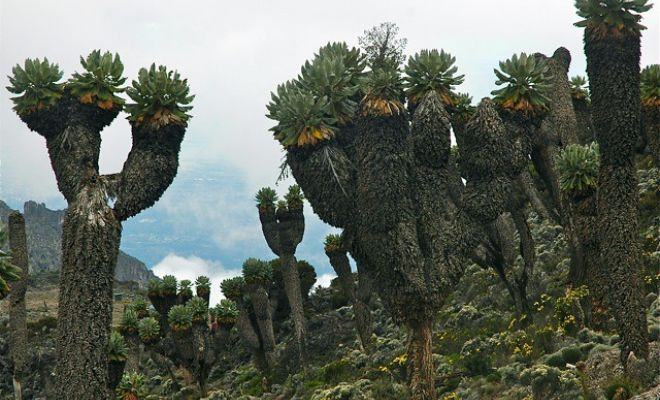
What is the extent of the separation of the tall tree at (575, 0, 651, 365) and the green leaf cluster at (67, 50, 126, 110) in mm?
11399

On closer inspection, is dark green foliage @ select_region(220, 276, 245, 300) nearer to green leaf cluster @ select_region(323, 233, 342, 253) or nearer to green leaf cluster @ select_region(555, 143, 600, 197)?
green leaf cluster @ select_region(323, 233, 342, 253)

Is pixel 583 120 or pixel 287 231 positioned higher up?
pixel 583 120

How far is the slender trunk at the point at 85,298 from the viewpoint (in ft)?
41.3

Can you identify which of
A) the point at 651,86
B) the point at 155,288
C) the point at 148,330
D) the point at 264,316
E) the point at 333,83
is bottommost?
the point at 148,330

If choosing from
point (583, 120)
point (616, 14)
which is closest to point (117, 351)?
point (616, 14)

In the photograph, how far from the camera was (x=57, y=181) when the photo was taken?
14.1 m

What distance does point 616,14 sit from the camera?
1498 cm

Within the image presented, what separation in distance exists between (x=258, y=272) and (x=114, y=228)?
59.2ft

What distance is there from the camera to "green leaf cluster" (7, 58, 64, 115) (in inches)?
563

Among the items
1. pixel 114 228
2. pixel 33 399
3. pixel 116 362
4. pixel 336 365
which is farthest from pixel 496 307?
pixel 33 399

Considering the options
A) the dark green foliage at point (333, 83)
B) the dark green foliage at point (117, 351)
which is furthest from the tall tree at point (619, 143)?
the dark green foliage at point (117, 351)

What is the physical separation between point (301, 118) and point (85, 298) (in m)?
6.99

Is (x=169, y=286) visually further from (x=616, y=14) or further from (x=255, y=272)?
(x=616, y=14)

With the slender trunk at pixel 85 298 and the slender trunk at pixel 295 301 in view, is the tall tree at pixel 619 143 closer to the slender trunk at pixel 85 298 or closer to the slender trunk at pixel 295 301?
the slender trunk at pixel 85 298
